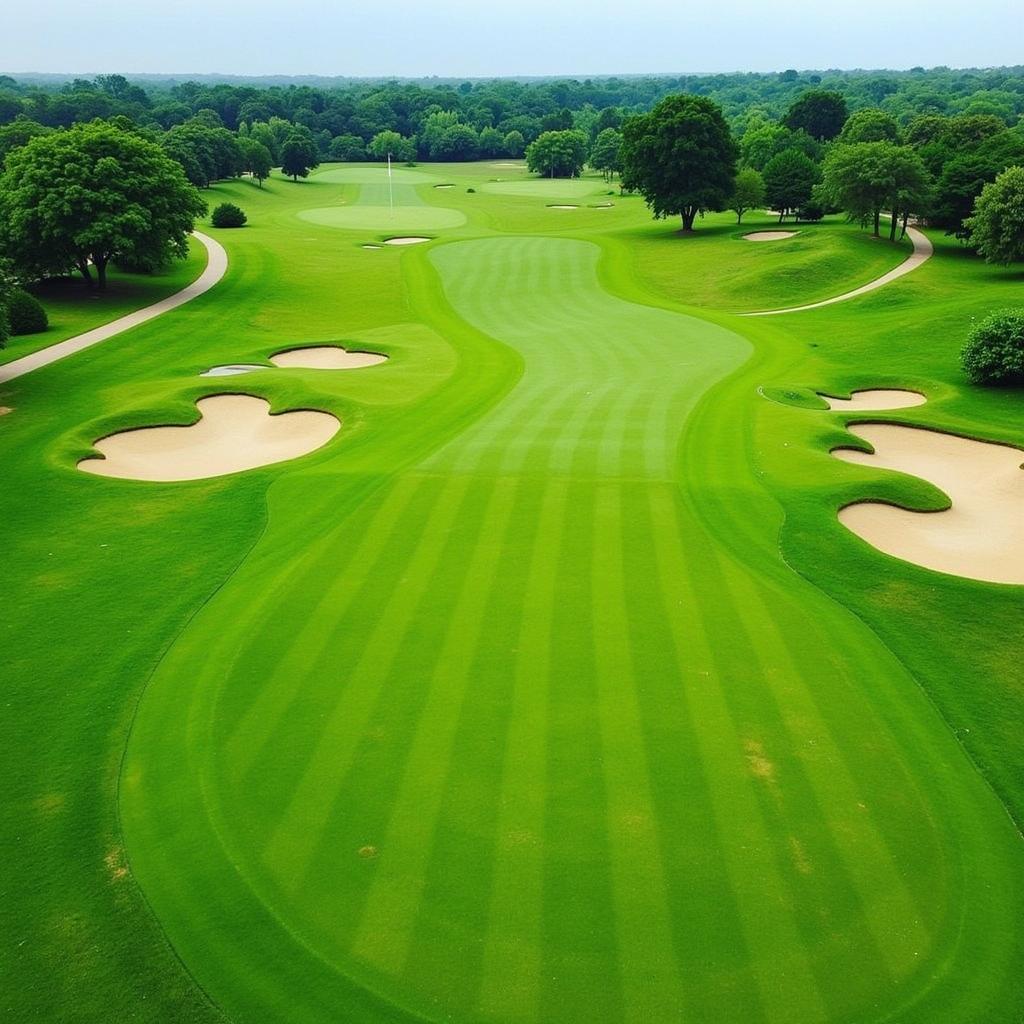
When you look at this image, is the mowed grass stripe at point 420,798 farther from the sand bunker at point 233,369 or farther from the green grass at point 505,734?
the sand bunker at point 233,369

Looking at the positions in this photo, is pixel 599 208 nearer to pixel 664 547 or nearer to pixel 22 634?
pixel 664 547

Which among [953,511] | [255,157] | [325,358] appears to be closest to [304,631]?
[953,511]

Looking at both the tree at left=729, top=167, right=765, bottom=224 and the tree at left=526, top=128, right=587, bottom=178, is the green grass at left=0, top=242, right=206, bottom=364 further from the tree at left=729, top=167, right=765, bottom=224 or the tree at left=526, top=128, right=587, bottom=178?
the tree at left=526, top=128, right=587, bottom=178

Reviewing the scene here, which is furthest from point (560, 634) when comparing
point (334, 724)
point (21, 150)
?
point (21, 150)

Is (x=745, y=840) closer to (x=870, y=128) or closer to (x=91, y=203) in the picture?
(x=91, y=203)

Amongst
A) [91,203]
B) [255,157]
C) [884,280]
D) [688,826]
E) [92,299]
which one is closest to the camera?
[688,826]
